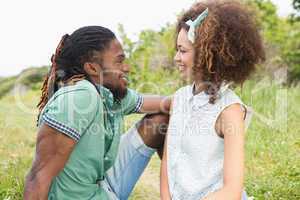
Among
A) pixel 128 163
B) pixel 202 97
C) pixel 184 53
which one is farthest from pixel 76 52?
pixel 128 163

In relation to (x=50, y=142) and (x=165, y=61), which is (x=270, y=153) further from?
(x=165, y=61)

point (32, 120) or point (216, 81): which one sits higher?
point (216, 81)

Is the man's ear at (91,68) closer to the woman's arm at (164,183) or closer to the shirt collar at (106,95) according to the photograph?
the shirt collar at (106,95)

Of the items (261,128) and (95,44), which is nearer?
(95,44)

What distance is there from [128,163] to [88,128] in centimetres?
56

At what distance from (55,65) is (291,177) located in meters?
2.05

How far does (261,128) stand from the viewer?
5.04 metres

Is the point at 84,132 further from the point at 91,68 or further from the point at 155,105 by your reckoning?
the point at 155,105

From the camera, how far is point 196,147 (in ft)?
7.37

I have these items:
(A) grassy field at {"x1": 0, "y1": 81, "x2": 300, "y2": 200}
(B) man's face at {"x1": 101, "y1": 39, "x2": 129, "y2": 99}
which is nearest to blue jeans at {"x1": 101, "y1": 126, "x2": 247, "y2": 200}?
(B) man's face at {"x1": 101, "y1": 39, "x2": 129, "y2": 99}

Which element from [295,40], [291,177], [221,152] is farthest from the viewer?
[295,40]

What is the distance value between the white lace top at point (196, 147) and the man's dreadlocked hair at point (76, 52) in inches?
18.1

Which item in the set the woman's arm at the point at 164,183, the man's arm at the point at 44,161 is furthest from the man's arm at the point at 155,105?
the man's arm at the point at 44,161

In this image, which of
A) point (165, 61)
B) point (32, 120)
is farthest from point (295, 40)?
point (32, 120)
